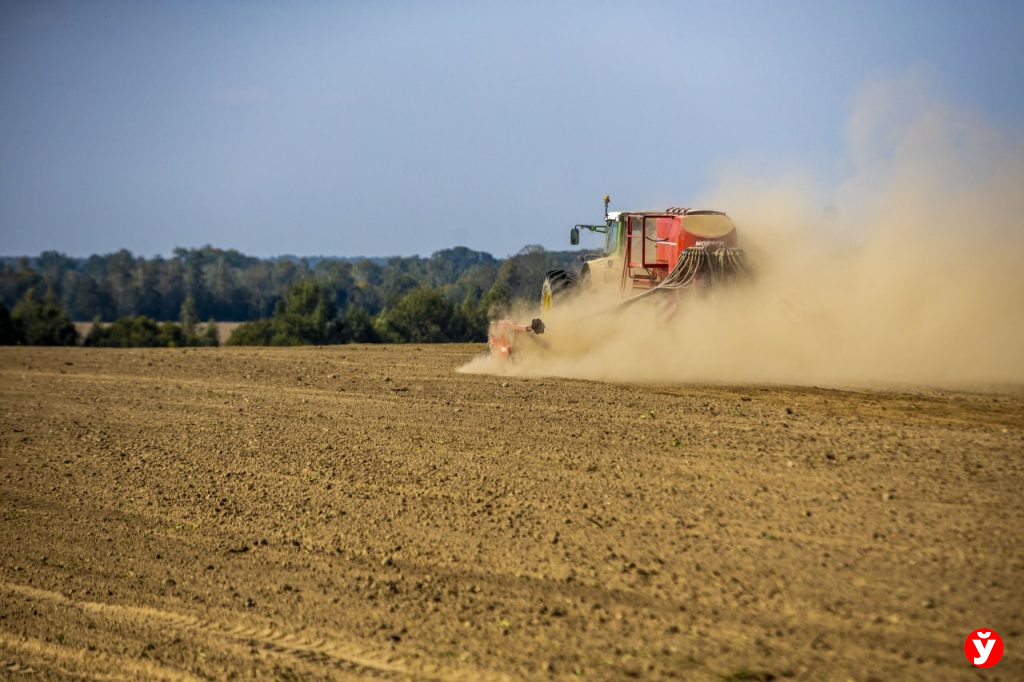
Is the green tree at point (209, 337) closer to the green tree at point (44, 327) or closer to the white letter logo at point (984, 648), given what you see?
the green tree at point (44, 327)

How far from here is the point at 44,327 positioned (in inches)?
1737

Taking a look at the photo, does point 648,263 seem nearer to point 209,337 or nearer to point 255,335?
point 255,335

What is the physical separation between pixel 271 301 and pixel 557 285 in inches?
3621

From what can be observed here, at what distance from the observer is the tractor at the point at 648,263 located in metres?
15.6

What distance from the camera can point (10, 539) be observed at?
7984 mm

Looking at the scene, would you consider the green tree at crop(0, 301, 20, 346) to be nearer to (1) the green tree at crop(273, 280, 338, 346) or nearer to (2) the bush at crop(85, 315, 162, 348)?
(2) the bush at crop(85, 315, 162, 348)

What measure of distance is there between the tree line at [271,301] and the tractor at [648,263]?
234 inches

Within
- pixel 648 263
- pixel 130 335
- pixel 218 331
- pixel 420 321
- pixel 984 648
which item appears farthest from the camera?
pixel 218 331

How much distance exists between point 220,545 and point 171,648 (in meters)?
1.76

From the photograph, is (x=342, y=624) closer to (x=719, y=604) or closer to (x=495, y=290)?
(x=719, y=604)

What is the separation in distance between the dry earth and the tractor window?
650 cm

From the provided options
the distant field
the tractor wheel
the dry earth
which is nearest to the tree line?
the distant field

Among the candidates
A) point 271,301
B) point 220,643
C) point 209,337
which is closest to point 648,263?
point 220,643

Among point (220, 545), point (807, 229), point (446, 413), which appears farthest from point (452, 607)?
point (807, 229)
